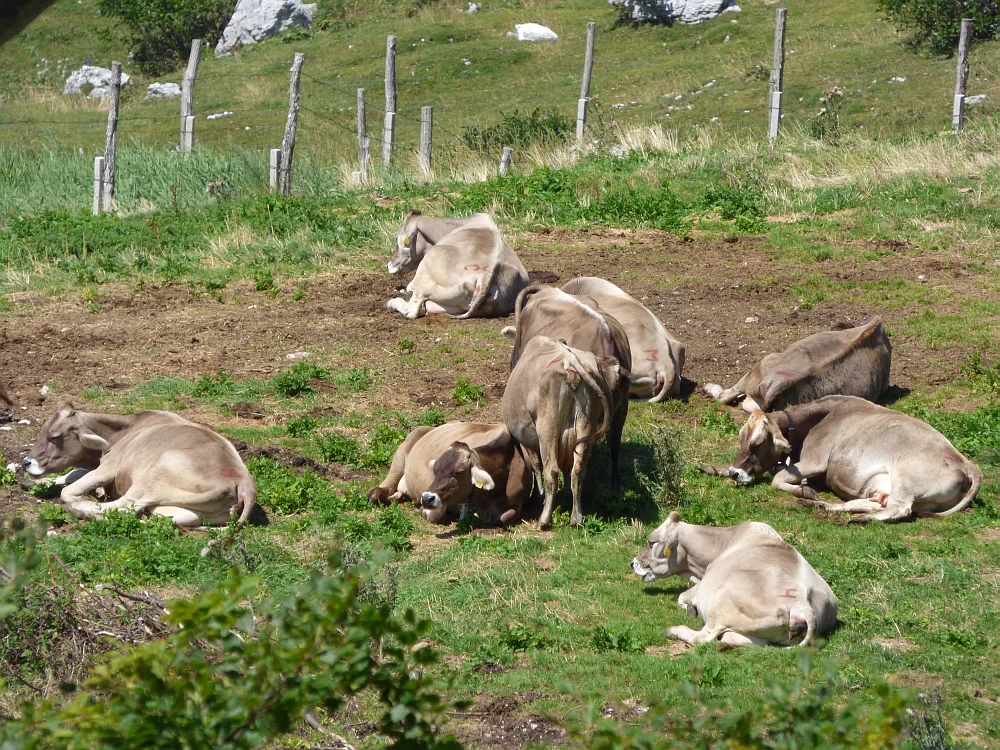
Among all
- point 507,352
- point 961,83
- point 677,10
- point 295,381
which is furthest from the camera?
point 677,10

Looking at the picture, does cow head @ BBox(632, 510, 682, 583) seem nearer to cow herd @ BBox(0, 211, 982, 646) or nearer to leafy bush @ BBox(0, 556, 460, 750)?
cow herd @ BBox(0, 211, 982, 646)

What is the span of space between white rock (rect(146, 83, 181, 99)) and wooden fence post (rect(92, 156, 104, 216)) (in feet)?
59.5

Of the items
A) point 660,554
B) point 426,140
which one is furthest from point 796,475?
point 426,140

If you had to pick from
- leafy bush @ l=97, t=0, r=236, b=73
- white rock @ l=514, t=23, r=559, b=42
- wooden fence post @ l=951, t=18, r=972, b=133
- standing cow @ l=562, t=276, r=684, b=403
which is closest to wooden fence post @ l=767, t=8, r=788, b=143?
wooden fence post @ l=951, t=18, r=972, b=133

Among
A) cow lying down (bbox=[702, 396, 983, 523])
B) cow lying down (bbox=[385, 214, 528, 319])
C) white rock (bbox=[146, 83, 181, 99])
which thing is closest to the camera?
cow lying down (bbox=[702, 396, 983, 523])

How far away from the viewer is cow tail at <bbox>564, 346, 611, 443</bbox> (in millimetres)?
9109

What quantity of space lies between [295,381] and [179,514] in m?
3.32

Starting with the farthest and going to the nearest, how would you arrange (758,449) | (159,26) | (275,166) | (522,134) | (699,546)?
(159,26)
(522,134)
(275,166)
(758,449)
(699,546)

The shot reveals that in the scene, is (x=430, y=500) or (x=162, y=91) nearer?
(x=430, y=500)

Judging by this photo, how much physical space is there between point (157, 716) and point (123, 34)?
4371 centimetres

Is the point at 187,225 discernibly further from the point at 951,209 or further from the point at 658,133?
the point at 951,209

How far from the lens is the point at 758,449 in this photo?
9984 millimetres

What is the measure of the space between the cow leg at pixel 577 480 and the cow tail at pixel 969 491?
8.88 ft

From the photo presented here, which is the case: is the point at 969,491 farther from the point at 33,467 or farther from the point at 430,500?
the point at 33,467
